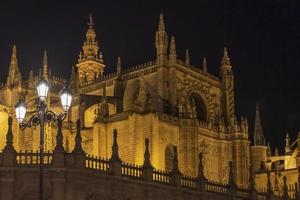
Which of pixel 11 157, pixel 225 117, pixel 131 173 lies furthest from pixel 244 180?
pixel 11 157

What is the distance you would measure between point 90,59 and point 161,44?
21092 mm

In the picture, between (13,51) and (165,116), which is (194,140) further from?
(13,51)

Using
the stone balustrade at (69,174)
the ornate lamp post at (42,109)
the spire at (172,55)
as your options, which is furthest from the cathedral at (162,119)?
the ornate lamp post at (42,109)

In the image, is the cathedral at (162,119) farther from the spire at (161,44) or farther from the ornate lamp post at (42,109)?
the ornate lamp post at (42,109)

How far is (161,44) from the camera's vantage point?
6700 centimetres

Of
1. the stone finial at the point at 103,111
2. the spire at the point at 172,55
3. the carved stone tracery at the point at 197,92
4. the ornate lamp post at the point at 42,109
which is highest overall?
the spire at the point at 172,55

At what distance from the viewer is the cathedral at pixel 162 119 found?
5919 cm

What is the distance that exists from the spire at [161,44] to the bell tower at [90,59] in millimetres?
19250

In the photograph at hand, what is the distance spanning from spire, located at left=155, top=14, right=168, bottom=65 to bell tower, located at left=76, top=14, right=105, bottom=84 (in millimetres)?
19250

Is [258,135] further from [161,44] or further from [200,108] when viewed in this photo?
[161,44]

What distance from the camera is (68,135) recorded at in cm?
6041

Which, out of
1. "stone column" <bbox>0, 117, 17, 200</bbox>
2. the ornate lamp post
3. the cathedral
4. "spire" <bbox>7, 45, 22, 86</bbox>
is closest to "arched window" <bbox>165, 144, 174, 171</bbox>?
the cathedral

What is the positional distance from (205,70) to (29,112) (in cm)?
2277

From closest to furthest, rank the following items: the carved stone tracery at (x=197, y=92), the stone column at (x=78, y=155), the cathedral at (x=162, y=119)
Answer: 1. the stone column at (x=78, y=155)
2. the cathedral at (x=162, y=119)
3. the carved stone tracery at (x=197, y=92)
